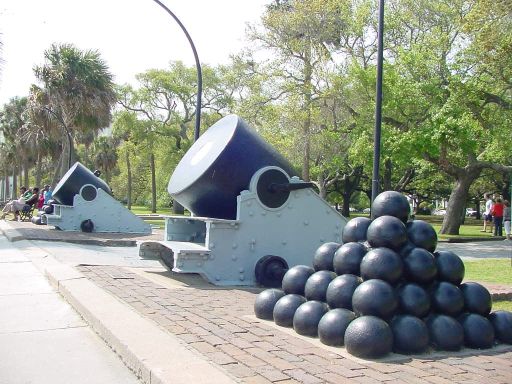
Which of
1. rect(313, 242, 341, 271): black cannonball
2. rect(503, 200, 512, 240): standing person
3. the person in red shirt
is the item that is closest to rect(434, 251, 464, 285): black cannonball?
rect(313, 242, 341, 271): black cannonball

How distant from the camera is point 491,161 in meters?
23.7

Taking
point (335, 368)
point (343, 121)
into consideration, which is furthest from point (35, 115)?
point (335, 368)

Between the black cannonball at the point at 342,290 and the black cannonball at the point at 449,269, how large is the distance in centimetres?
66

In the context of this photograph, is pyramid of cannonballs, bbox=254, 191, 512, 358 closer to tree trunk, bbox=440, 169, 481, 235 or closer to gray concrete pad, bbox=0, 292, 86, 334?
gray concrete pad, bbox=0, 292, 86, 334

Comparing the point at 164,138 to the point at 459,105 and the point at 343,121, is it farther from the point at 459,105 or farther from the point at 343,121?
the point at 459,105

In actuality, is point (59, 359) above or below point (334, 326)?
below

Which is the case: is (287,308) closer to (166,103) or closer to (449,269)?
(449,269)

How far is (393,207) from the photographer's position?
5.26m

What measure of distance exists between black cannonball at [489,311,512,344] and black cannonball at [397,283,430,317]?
729mm

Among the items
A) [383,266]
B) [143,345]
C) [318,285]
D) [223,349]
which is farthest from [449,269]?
[143,345]

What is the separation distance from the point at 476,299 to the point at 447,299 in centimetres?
33

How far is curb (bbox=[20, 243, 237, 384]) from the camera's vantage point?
12.7 ft

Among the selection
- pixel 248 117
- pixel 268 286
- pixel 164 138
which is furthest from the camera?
pixel 164 138

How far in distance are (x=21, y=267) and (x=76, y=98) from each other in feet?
60.5
